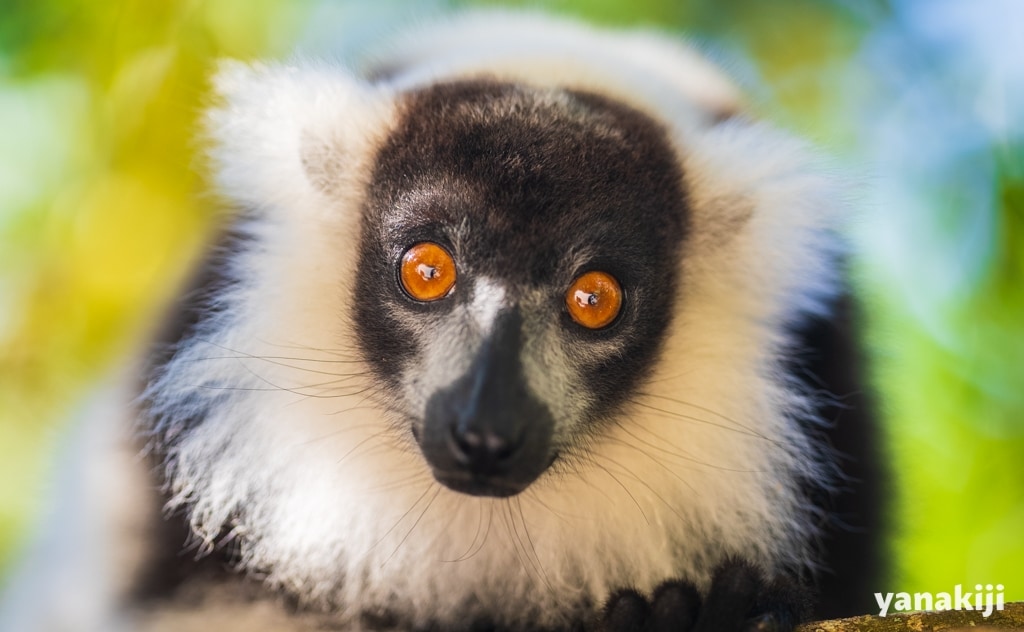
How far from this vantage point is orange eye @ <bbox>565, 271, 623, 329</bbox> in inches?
53.5

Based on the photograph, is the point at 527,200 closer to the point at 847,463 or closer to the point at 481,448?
the point at 481,448

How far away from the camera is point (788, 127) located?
1.77 meters

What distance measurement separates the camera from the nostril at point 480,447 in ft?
3.75

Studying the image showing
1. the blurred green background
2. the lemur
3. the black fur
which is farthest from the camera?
the blurred green background

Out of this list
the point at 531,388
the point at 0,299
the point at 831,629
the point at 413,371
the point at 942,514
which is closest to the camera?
the point at 831,629

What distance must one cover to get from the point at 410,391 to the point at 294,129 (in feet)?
1.77

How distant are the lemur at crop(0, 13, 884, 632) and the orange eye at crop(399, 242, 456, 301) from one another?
12 mm

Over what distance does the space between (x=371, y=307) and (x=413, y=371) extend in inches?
6.2

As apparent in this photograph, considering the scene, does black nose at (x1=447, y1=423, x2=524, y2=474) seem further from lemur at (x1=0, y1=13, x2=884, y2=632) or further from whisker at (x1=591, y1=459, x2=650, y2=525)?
whisker at (x1=591, y1=459, x2=650, y2=525)

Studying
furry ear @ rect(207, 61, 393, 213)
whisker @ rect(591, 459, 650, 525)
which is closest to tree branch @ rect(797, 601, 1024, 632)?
whisker @ rect(591, 459, 650, 525)

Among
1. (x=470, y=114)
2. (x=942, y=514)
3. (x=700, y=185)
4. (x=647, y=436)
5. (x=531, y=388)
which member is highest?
(x=470, y=114)

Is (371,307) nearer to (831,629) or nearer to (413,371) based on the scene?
(413,371)

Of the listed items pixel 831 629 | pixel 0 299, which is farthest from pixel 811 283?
pixel 0 299

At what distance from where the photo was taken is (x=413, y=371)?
1390 mm
